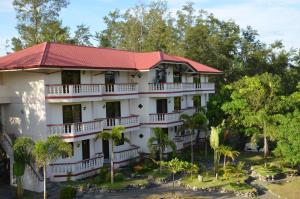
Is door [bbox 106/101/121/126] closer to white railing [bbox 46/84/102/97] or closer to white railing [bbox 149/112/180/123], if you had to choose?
white railing [bbox 149/112/180/123]

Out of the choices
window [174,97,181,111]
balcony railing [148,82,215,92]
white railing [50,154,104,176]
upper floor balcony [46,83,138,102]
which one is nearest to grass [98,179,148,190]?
white railing [50,154,104,176]

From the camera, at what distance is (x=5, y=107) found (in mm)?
28547

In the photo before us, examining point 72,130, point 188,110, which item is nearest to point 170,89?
point 188,110

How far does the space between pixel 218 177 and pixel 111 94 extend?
1053cm

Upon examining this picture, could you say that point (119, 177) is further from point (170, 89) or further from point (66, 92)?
point (170, 89)

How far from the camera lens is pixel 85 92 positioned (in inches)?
1091

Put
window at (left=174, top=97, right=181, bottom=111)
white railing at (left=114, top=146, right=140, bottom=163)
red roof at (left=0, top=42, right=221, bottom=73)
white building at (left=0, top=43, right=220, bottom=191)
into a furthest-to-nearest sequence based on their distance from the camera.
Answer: window at (left=174, top=97, right=181, bottom=111)
white railing at (left=114, top=146, right=140, bottom=163)
white building at (left=0, top=43, right=220, bottom=191)
red roof at (left=0, top=42, right=221, bottom=73)

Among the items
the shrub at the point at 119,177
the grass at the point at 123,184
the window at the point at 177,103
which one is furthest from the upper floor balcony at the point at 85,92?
the window at the point at 177,103

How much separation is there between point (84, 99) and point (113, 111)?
554cm

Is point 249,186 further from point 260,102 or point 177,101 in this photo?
point 177,101

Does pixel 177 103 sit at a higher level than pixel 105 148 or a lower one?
higher

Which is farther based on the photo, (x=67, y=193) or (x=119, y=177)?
(x=119, y=177)

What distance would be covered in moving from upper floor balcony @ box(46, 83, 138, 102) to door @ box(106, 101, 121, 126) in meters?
Answer: 1.22

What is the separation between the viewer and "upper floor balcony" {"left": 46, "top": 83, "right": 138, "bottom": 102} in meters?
26.3
